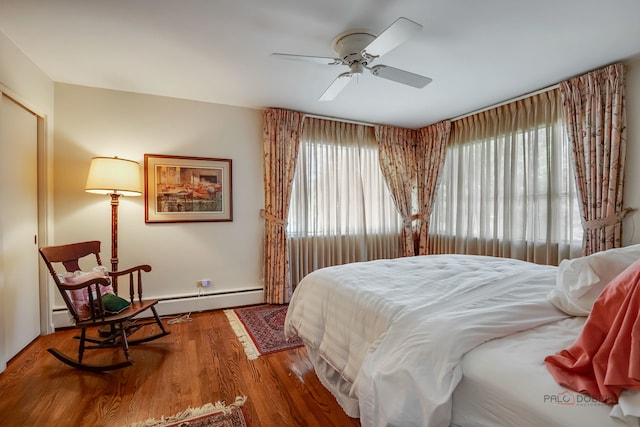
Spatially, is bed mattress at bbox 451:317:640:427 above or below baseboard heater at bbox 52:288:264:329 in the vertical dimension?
above

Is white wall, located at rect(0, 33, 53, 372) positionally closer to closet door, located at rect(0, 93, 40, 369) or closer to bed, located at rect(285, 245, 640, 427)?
closet door, located at rect(0, 93, 40, 369)

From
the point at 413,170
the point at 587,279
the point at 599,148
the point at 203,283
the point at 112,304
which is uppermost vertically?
the point at 413,170

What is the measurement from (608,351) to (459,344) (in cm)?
40

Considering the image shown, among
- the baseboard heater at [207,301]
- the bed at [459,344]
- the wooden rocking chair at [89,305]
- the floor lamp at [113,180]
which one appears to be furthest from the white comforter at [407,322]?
the floor lamp at [113,180]

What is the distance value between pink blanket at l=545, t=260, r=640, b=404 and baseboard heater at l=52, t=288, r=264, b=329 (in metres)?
3.19

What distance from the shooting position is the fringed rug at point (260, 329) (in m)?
2.45

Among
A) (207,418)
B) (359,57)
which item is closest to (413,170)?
(359,57)

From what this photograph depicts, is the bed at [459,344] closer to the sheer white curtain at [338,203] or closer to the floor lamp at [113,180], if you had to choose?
the sheer white curtain at [338,203]

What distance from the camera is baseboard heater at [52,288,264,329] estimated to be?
10.6 ft

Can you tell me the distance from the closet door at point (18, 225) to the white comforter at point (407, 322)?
2.25 m

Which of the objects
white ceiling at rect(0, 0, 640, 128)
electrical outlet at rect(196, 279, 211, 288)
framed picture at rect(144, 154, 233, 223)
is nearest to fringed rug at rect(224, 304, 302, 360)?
electrical outlet at rect(196, 279, 211, 288)

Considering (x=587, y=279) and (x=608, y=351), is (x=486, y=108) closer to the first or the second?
(x=587, y=279)

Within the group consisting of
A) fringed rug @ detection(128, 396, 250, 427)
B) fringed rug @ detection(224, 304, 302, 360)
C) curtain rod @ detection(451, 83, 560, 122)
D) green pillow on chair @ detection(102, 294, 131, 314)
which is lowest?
fringed rug @ detection(128, 396, 250, 427)

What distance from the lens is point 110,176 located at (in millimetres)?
2656
